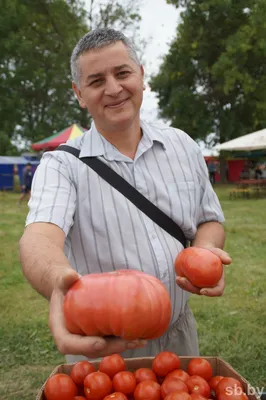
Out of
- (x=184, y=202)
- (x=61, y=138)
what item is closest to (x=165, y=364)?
(x=184, y=202)

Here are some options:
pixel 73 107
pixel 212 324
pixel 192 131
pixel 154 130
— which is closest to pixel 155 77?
pixel 192 131

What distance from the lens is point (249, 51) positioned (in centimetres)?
3089

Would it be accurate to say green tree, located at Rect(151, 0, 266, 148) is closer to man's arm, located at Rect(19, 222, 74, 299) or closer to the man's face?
the man's face

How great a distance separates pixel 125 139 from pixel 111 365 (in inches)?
43.1

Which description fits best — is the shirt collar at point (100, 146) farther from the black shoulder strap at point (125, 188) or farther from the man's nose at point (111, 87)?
the man's nose at point (111, 87)

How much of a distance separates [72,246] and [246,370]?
2.85 m

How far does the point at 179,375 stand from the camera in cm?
184

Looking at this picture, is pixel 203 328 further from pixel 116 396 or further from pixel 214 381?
pixel 116 396

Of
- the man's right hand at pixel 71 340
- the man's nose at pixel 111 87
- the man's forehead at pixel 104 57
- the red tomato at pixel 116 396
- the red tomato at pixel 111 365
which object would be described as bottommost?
the red tomato at pixel 116 396

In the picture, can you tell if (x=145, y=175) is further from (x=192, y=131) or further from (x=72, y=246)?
(x=192, y=131)

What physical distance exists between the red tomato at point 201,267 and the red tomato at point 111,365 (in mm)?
469

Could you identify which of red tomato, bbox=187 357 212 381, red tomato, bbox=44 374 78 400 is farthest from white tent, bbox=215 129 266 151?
red tomato, bbox=44 374 78 400

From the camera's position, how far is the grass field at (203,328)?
4273 millimetres

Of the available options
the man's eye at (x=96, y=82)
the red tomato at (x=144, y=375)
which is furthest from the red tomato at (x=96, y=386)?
the man's eye at (x=96, y=82)
